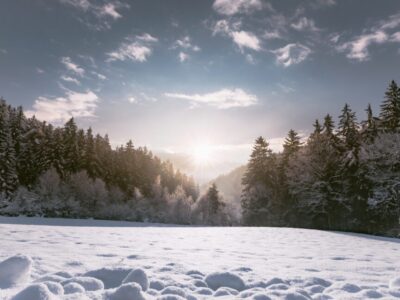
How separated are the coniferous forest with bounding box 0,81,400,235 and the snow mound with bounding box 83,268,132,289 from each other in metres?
30.2

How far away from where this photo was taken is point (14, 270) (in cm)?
387

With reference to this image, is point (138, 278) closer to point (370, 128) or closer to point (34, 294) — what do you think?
point (34, 294)

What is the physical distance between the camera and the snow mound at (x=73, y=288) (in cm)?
351

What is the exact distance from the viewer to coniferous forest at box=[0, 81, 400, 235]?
103ft

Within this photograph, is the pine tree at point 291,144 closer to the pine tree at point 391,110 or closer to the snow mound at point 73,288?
the pine tree at point 391,110

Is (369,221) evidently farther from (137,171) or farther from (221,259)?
(137,171)

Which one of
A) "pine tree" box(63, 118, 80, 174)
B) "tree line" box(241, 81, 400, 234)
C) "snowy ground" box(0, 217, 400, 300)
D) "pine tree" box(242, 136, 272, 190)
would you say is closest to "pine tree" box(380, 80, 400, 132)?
"tree line" box(241, 81, 400, 234)

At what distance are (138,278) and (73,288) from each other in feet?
2.61

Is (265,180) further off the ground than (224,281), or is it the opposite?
(265,180)

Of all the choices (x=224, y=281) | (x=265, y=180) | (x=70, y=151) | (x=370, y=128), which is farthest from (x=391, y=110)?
(x=70, y=151)

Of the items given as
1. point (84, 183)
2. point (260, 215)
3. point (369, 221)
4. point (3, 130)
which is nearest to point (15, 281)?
point (369, 221)

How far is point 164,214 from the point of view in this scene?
181ft

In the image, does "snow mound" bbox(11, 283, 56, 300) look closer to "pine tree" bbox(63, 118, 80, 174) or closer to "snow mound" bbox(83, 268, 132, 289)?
"snow mound" bbox(83, 268, 132, 289)

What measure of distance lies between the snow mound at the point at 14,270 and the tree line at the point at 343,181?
31744 mm
